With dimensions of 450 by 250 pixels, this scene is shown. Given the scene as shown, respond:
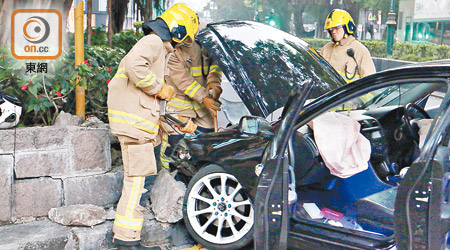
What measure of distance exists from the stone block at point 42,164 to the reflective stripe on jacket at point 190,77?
3.79 ft

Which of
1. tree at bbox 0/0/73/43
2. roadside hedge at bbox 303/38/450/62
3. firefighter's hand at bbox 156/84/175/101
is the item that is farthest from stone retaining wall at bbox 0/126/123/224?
roadside hedge at bbox 303/38/450/62

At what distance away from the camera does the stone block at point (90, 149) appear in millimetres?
5000

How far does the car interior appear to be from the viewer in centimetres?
324

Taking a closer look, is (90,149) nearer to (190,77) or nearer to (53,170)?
(53,170)

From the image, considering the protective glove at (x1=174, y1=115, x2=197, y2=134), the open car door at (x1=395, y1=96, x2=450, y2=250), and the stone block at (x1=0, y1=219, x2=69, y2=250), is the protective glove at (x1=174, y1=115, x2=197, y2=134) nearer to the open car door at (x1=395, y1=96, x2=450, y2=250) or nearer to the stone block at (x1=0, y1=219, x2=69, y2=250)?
the stone block at (x1=0, y1=219, x2=69, y2=250)

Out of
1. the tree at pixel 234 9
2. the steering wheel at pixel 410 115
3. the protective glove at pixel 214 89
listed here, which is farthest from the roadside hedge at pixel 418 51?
the tree at pixel 234 9

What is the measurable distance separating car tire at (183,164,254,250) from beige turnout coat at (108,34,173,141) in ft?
1.86

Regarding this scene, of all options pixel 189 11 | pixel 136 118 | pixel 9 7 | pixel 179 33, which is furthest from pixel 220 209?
pixel 9 7

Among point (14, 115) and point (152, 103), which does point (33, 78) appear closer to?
point (14, 115)

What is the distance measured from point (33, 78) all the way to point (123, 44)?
2970 mm

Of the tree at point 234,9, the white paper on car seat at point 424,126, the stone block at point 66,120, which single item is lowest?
the stone block at point 66,120

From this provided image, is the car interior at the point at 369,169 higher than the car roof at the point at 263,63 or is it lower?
lower

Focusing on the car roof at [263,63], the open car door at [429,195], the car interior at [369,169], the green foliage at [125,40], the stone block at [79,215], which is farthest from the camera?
the green foliage at [125,40]

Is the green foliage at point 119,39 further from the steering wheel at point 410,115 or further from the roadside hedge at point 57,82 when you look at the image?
the steering wheel at point 410,115
